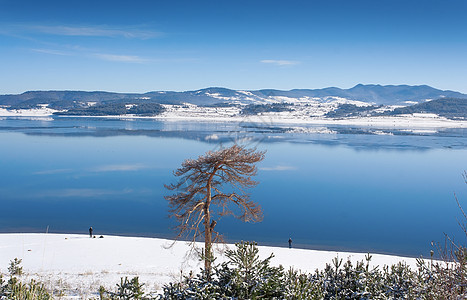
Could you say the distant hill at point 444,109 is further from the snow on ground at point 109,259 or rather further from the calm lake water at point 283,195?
the snow on ground at point 109,259

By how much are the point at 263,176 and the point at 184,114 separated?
350ft

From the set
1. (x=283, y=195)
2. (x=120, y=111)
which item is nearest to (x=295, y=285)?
(x=283, y=195)

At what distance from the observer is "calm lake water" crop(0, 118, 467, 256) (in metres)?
17.2

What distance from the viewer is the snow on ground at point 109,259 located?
9367mm

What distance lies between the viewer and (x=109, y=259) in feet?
38.2

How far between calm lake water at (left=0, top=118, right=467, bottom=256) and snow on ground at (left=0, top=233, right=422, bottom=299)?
3.27 meters

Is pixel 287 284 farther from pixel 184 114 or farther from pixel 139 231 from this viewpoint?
pixel 184 114

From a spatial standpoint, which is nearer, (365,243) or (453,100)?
(365,243)

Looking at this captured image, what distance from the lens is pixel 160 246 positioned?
13359mm

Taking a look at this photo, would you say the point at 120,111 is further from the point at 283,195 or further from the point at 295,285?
the point at 295,285

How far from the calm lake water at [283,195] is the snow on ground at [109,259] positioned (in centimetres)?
327

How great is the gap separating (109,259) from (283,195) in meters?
13.8

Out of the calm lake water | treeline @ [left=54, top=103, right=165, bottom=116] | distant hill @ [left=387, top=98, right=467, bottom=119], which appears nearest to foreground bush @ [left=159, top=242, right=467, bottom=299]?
the calm lake water

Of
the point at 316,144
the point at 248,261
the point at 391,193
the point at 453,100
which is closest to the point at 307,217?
the point at 391,193
